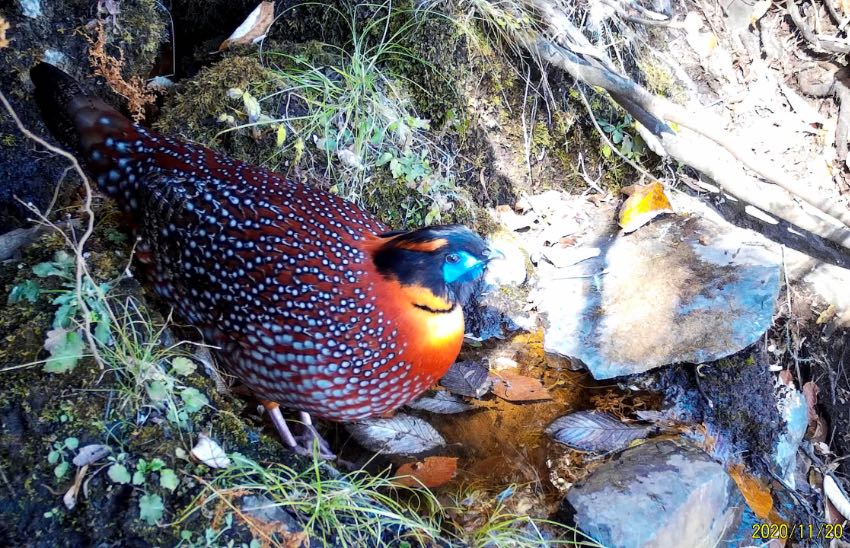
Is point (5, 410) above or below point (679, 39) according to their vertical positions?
below

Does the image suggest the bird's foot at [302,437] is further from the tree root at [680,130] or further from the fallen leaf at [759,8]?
the fallen leaf at [759,8]

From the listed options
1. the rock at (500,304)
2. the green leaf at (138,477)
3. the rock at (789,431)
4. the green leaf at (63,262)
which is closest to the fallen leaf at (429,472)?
the rock at (500,304)

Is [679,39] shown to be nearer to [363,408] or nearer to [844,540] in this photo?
[844,540]

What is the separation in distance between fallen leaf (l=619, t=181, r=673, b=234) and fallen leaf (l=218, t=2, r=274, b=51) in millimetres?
2437

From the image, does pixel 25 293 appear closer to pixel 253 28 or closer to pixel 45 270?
pixel 45 270

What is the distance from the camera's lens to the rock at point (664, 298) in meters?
3.35

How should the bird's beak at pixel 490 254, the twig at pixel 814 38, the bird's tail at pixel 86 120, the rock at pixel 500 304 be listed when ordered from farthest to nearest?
1. the twig at pixel 814 38
2. the rock at pixel 500 304
3. the bird's tail at pixel 86 120
4. the bird's beak at pixel 490 254

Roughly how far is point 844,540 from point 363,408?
111 inches

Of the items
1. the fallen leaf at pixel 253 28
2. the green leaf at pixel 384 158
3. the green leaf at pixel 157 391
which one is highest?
the fallen leaf at pixel 253 28

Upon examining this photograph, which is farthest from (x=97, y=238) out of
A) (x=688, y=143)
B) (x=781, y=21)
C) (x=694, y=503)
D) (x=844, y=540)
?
(x=781, y=21)

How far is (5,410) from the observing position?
6.97ft

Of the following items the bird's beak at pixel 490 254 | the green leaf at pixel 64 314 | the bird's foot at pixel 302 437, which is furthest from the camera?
the bird's foot at pixel 302 437

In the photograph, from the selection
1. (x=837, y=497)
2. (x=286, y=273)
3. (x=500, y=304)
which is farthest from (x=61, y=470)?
(x=837, y=497)

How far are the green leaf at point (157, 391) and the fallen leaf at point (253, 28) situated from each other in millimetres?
2151
